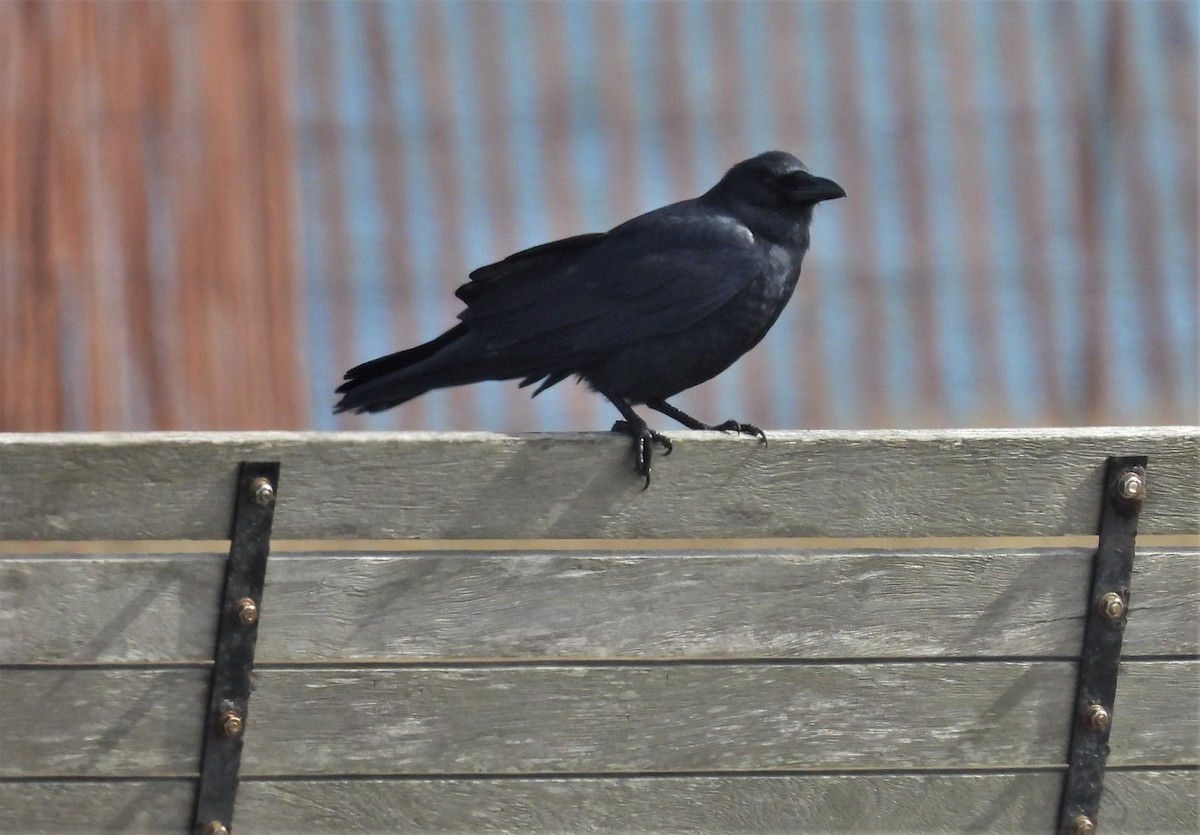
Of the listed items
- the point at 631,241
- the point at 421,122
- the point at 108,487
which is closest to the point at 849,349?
the point at 421,122

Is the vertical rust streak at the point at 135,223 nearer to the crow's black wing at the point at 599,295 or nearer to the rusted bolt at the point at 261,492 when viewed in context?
the crow's black wing at the point at 599,295

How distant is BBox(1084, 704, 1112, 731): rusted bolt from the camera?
2586 millimetres

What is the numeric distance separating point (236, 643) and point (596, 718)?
0.63 meters

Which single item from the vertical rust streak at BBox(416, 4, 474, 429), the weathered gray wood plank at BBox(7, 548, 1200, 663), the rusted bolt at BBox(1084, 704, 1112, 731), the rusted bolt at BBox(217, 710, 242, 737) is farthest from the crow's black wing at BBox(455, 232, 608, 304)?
the vertical rust streak at BBox(416, 4, 474, 429)

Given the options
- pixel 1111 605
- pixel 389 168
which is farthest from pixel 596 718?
pixel 389 168

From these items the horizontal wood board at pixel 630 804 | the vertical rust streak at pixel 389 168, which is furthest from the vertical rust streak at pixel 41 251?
the horizontal wood board at pixel 630 804

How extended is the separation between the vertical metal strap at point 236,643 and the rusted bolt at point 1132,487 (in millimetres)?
1507

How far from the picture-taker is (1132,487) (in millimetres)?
2596

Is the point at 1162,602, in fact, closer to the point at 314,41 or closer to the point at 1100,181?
the point at 1100,181

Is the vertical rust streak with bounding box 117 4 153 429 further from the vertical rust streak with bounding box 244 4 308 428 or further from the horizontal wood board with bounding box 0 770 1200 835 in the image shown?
the horizontal wood board with bounding box 0 770 1200 835

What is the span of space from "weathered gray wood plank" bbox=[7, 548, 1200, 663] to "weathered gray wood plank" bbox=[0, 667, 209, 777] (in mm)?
37

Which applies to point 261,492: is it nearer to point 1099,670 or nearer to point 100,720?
point 100,720

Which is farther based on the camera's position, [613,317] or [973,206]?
[973,206]

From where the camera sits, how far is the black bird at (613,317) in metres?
3.44
